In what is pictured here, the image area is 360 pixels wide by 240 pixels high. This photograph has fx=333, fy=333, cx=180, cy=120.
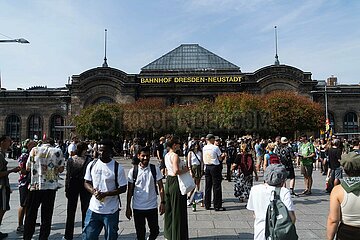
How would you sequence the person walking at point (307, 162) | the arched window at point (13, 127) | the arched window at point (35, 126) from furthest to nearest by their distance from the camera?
1. the arched window at point (13, 127)
2. the arched window at point (35, 126)
3. the person walking at point (307, 162)

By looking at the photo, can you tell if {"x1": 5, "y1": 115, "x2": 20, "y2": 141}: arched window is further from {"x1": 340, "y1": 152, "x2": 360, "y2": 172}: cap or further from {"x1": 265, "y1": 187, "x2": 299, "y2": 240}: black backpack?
{"x1": 340, "y1": 152, "x2": 360, "y2": 172}: cap

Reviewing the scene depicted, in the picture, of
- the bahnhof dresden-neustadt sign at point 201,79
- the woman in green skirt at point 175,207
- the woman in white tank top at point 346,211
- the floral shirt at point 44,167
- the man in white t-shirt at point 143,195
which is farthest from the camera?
the bahnhof dresden-neustadt sign at point 201,79

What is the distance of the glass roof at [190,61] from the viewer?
193 ft

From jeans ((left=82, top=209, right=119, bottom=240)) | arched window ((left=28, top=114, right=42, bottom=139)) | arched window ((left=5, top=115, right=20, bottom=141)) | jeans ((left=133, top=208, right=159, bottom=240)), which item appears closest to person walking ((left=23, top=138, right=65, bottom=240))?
jeans ((left=82, top=209, right=119, bottom=240))

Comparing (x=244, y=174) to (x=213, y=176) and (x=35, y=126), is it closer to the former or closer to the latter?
(x=213, y=176)

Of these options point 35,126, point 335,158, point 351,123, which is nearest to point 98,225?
point 335,158

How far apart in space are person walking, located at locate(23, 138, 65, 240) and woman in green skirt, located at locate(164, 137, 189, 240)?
85.1 inches

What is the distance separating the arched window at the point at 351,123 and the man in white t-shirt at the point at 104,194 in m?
52.5

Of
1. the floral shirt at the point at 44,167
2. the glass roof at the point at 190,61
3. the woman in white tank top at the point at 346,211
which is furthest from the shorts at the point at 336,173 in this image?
the glass roof at the point at 190,61

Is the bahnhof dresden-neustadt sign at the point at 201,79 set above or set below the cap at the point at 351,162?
above

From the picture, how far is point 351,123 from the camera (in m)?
50.9

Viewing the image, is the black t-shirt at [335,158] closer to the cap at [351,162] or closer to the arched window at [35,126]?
the cap at [351,162]

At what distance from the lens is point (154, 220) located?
561cm

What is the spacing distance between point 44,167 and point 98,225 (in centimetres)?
199
